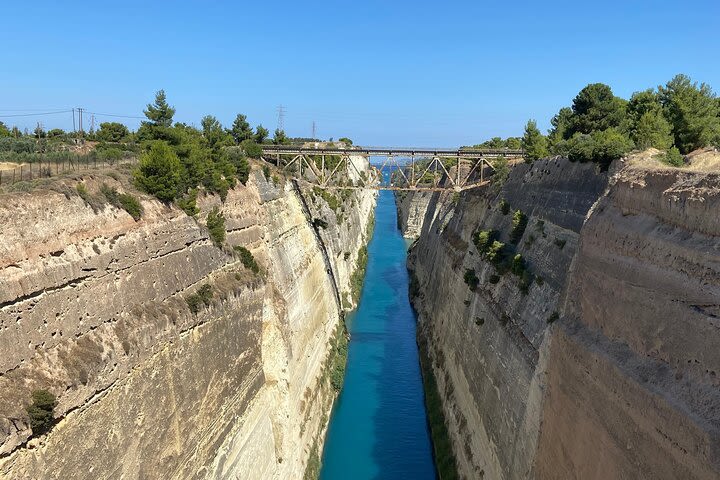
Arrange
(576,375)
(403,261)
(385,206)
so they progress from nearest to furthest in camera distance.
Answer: (576,375) → (403,261) → (385,206)

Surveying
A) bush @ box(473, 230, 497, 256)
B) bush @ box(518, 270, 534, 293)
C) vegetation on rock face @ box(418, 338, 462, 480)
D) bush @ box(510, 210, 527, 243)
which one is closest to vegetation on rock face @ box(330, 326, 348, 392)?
vegetation on rock face @ box(418, 338, 462, 480)

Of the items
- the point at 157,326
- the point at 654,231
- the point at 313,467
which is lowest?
the point at 313,467

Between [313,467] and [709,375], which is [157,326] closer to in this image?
[313,467]

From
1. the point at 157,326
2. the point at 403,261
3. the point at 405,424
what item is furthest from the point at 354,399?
the point at 403,261

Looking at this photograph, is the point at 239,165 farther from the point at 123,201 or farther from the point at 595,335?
the point at 595,335

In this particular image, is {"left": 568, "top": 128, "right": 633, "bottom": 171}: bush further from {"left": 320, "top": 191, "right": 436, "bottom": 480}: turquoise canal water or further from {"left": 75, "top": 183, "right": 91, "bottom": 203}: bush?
{"left": 75, "top": 183, "right": 91, "bottom": 203}: bush

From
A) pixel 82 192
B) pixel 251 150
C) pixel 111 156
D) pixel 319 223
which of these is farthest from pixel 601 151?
pixel 319 223
